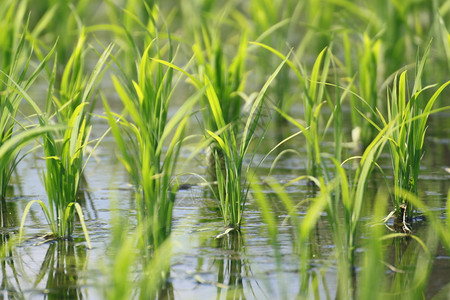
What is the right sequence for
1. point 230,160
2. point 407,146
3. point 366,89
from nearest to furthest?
point 230,160
point 407,146
point 366,89

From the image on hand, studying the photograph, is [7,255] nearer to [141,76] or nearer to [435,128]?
[141,76]

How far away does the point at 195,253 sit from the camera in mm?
2684

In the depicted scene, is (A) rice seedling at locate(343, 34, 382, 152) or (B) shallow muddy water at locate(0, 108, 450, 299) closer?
(B) shallow muddy water at locate(0, 108, 450, 299)

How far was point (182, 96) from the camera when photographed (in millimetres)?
5891

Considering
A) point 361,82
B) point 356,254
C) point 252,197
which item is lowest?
point 356,254

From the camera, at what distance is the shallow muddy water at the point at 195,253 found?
238 centimetres

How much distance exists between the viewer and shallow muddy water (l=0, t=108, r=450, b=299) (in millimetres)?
2381

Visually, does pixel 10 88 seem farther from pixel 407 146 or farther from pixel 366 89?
pixel 366 89

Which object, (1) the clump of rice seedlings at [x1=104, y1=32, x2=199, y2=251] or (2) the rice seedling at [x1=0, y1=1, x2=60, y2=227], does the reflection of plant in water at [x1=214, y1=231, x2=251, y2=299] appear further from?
(2) the rice seedling at [x1=0, y1=1, x2=60, y2=227]

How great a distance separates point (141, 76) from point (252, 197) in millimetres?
1010

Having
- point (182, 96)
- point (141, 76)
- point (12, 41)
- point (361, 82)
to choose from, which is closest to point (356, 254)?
point (141, 76)

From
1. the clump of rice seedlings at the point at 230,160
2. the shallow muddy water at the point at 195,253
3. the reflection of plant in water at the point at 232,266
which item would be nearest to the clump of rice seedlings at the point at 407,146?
the shallow muddy water at the point at 195,253

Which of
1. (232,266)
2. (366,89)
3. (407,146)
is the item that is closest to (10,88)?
(232,266)

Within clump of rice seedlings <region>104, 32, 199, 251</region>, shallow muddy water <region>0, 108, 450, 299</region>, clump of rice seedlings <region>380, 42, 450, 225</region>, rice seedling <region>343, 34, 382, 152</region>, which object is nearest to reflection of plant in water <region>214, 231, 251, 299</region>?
shallow muddy water <region>0, 108, 450, 299</region>
